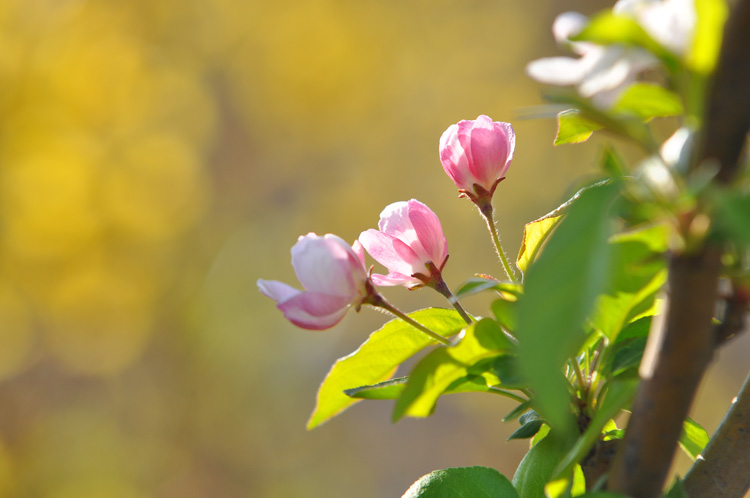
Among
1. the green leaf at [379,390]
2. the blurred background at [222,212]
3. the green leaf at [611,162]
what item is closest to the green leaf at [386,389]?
the green leaf at [379,390]

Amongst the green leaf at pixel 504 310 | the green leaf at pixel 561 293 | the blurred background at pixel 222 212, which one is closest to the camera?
the green leaf at pixel 561 293

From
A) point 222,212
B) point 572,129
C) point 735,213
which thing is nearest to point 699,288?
point 735,213

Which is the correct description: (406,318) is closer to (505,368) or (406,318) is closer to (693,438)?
(505,368)

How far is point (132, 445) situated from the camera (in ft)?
8.49

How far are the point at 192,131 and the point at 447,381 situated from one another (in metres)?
2.92

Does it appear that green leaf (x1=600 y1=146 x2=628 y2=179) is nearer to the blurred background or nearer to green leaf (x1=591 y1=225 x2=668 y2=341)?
green leaf (x1=591 y1=225 x2=668 y2=341)

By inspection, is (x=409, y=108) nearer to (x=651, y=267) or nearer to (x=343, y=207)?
(x=343, y=207)

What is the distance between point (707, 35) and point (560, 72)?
5 centimetres

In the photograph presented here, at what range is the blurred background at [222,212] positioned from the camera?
8.43 feet

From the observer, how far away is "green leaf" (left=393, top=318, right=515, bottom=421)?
0.24 m

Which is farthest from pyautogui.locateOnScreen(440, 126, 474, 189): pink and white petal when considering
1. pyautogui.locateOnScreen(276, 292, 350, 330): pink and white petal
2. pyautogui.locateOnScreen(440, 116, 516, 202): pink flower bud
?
pyautogui.locateOnScreen(276, 292, 350, 330): pink and white petal

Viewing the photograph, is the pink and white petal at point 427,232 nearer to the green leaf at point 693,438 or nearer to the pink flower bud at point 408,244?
the pink flower bud at point 408,244

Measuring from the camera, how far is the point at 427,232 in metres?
0.35

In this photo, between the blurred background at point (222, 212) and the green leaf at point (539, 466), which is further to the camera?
the blurred background at point (222, 212)
